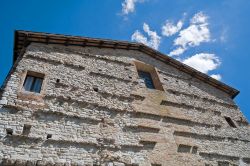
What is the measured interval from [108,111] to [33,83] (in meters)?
2.85

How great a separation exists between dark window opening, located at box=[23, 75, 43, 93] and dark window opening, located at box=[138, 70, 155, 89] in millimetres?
4967

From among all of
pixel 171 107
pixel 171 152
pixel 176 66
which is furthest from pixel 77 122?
pixel 176 66

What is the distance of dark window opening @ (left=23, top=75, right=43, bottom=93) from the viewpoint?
816cm

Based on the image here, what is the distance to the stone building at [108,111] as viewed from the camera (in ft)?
23.0

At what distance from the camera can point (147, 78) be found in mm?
11945

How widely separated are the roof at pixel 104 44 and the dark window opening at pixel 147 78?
1.54m

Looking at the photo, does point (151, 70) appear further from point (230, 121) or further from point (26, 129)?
point (26, 129)

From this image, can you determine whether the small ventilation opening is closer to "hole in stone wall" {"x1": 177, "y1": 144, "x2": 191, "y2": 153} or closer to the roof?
the roof

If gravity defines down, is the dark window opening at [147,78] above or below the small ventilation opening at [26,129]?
above

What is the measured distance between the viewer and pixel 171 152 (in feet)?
28.1

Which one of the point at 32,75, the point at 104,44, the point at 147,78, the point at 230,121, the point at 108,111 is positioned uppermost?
the point at 104,44

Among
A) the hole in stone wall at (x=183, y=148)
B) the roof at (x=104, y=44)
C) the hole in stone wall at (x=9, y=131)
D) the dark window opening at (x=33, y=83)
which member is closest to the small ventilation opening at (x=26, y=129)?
the hole in stone wall at (x=9, y=131)

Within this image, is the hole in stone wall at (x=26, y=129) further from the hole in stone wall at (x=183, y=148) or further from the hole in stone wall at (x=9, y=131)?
the hole in stone wall at (x=183, y=148)

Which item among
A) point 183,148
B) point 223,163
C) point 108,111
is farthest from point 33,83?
point 223,163
